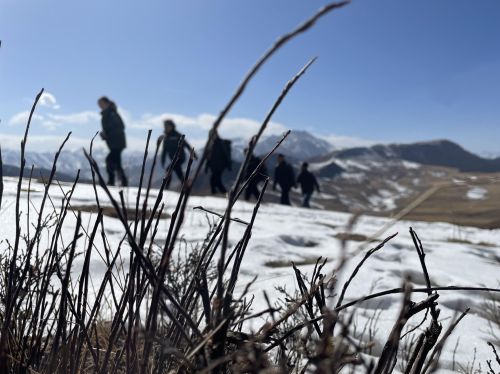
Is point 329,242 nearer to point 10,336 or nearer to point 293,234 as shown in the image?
point 293,234

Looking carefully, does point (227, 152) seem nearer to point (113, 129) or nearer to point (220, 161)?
point (220, 161)

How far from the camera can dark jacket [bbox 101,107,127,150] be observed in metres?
10.5

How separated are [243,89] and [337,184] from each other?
327ft

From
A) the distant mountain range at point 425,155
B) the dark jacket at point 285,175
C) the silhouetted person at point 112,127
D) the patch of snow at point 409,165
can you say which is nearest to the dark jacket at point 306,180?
the dark jacket at point 285,175

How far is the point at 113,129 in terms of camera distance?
10.7m

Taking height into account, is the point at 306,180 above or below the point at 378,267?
above

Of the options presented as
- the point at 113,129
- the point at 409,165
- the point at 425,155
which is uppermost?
the point at 425,155

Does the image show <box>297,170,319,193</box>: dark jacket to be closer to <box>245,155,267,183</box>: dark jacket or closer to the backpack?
the backpack

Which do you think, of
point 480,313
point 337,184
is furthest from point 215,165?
point 337,184

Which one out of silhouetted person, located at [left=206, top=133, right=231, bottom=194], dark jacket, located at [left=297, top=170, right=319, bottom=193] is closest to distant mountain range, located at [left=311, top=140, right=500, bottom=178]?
dark jacket, located at [left=297, top=170, right=319, bottom=193]

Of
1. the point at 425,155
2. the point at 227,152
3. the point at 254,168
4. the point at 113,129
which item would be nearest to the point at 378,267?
the point at 254,168

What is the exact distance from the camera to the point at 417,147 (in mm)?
151625

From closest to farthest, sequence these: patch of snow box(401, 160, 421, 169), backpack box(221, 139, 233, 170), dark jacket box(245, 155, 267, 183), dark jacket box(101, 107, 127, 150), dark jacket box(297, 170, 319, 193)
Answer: dark jacket box(245, 155, 267, 183), dark jacket box(101, 107, 127, 150), backpack box(221, 139, 233, 170), dark jacket box(297, 170, 319, 193), patch of snow box(401, 160, 421, 169)

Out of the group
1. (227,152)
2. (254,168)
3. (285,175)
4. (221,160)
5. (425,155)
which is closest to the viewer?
(254,168)
